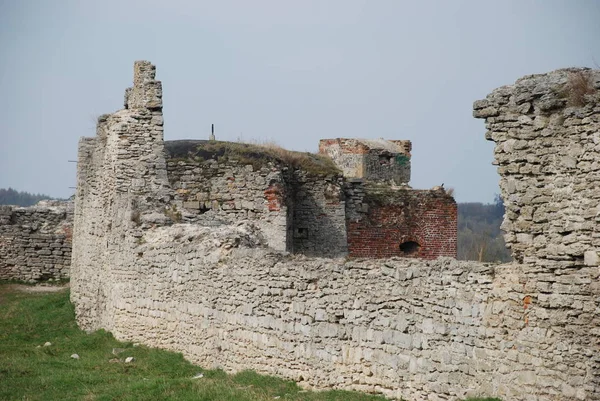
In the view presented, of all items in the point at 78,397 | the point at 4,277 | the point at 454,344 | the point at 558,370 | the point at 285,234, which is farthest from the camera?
the point at 4,277

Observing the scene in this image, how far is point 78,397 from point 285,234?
1031 centimetres

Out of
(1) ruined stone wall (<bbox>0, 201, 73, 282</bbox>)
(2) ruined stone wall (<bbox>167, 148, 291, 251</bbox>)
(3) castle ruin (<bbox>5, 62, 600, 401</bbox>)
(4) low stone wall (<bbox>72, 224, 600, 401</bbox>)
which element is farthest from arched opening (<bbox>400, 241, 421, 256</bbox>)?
(4) low stone wall (<bbox>72, 224, 600, 401</bbox>)

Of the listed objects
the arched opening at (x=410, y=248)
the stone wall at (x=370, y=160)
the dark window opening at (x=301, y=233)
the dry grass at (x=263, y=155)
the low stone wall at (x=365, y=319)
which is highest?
the stone wall at (x=370, y=160)

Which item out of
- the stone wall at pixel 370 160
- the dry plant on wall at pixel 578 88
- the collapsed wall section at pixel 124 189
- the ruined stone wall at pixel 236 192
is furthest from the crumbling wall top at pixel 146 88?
the stone wall at pixel 370 160

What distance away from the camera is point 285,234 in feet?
78.0

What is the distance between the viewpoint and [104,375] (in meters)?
15.6

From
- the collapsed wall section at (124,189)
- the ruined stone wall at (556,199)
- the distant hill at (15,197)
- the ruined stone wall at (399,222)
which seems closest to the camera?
the ruined stone wall at (556,199)

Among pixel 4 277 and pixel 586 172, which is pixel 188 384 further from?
pixel 4 277

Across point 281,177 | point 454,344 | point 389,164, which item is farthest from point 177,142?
point 454,344

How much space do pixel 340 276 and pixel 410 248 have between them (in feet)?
50.4

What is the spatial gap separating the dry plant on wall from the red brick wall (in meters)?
16.5

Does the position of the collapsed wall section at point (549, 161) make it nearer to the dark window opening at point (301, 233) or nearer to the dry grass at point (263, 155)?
the dry grass at point (263, 155)

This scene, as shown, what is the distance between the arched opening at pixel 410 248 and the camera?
28281 mm

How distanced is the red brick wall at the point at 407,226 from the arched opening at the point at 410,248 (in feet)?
0.20
